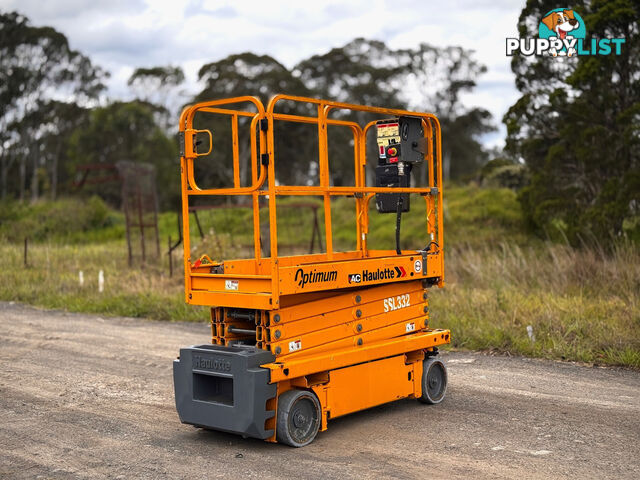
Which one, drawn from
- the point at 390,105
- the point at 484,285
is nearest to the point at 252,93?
the point at 390,105

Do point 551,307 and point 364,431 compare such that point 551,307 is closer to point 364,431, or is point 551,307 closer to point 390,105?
point 364,431

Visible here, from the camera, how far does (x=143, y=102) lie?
50.8 meters

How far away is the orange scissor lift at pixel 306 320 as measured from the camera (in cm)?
623

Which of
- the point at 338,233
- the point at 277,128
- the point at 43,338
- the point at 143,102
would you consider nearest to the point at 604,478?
the point at 43,338

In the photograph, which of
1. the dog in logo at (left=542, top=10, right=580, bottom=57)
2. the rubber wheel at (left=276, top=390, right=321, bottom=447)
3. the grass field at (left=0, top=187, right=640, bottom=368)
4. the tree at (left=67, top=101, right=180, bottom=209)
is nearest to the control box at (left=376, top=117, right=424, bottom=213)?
the rubber wheel at (left=276, top=390, right=321, bottom=447)

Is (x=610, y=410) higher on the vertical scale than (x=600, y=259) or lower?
lower

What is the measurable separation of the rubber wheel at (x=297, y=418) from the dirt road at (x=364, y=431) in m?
0.12

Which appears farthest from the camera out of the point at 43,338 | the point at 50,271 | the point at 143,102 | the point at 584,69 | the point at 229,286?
the point at 143,102

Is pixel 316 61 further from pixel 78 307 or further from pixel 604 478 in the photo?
pixel 604 478

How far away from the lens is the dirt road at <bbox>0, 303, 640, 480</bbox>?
581cm

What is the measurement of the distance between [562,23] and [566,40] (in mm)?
387

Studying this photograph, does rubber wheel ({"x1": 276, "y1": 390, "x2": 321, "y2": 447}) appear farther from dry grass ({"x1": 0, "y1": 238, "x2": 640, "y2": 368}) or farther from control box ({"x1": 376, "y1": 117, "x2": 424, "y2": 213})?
dry grass ({"x1": 0, "y1": 238, "x2": 640, "y2": 368})

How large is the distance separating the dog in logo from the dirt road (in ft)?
35.6

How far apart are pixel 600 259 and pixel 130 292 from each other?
28.8ft
